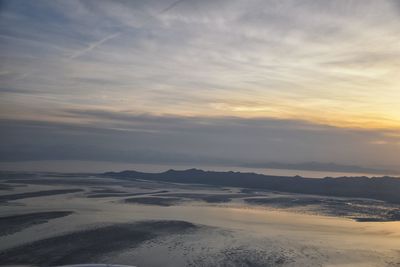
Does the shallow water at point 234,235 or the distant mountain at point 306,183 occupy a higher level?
the distant mountain at point 306,183

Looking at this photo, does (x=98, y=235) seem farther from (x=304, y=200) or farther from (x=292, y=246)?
(x=304, y=200)

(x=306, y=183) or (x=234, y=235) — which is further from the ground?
(x=306, y=183)

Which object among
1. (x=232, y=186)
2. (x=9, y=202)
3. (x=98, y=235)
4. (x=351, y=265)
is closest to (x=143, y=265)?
(x=98, y=235)

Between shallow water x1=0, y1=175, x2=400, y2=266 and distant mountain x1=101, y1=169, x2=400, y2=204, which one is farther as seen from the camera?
distant mountain x1=101, y1=169, x2=400, y2=204

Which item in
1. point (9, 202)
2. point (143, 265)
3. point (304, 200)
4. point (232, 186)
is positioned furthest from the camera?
point (232, 186)

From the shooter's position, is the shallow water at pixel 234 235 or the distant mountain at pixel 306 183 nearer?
the shallow water at pixel 234 235

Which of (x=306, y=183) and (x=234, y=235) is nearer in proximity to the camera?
(x=234, y=235)

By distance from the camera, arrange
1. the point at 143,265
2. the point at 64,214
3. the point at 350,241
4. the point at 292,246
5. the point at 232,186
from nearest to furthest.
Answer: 1. the point at 143,265
2. the point at 292,246
3. the point at 350,241
4. the point at 64,214
5. the point at 232,186

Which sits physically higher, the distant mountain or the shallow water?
the distant mountain
